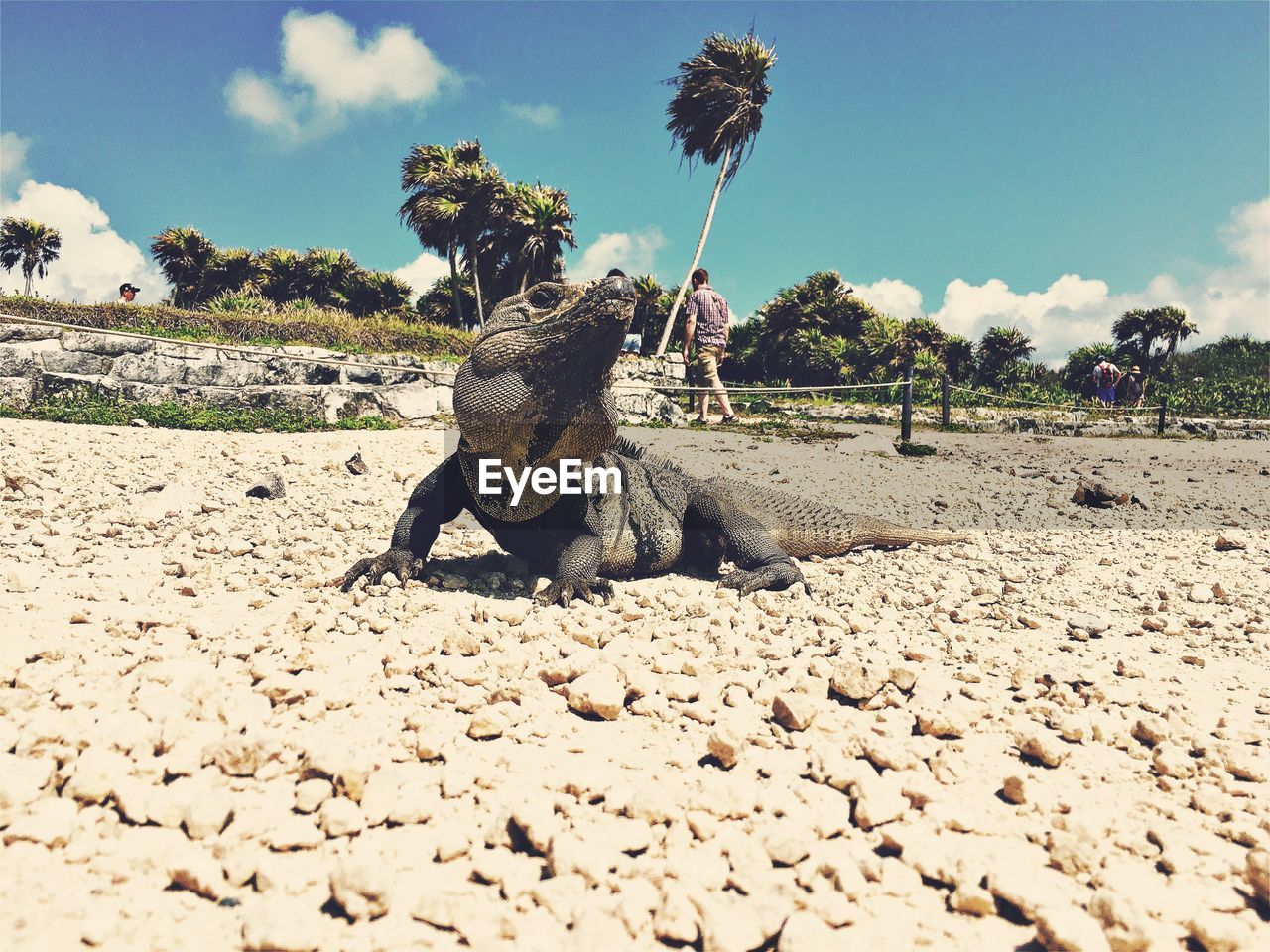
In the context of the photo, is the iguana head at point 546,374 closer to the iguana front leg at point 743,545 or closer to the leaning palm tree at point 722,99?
the iguana front leg at point 743,545

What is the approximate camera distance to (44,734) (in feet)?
5.71

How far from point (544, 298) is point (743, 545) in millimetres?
1785

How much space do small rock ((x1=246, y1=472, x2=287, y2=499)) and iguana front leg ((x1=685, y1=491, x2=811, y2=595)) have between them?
335cm

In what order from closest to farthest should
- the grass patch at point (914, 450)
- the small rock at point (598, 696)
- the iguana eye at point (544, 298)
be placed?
1. the small rock at point (598, 696)
2. the iguana eye at point (544, 298)
3. the grass patch at point (914, 450)

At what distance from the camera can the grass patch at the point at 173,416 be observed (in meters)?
9.46

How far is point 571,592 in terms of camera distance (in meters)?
3.18

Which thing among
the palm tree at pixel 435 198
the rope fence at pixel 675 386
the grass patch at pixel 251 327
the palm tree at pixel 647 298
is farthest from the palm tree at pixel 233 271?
the rope fence at pixel 675 386

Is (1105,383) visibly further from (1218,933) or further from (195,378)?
(1218,933)

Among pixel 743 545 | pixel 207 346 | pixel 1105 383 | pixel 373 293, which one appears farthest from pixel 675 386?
pixel 373 293

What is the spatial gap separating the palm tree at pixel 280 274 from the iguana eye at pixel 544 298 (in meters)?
41.0

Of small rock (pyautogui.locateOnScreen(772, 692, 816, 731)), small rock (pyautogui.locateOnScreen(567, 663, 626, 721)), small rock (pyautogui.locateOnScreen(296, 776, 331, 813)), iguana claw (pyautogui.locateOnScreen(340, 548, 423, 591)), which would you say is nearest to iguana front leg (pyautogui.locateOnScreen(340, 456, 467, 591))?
iguana claw (pyautogui.locateOnScreen(340, 548, 423, 591))

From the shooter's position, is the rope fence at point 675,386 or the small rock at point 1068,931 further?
the rope fence at point 675,386

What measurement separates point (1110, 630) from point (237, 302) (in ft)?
71.2

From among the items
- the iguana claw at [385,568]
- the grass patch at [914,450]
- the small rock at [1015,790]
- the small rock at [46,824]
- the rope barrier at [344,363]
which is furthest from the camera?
the grass patch at [914,450]
